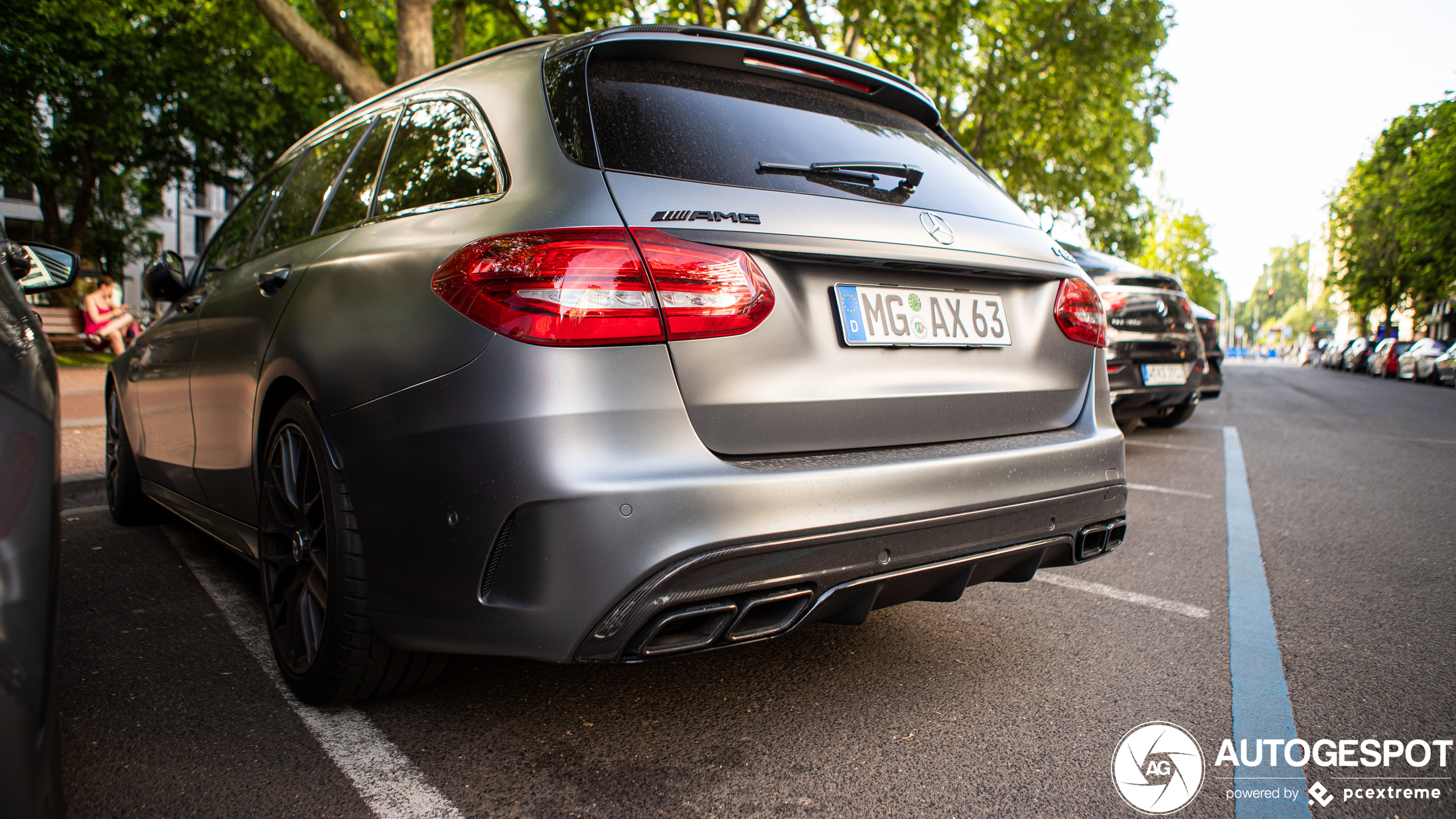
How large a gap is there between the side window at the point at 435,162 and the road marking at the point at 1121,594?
271cm

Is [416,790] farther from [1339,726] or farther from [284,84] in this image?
[284,84]

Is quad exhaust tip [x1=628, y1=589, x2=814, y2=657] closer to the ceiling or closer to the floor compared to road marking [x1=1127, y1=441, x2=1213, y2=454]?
closer to the ceiling

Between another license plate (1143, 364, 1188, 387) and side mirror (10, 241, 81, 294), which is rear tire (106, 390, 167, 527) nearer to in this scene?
side mirror (10, 241, 81, 294)

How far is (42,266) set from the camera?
102 inches

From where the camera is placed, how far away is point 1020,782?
208 centimetres

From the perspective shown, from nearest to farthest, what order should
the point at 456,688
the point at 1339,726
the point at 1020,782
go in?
the point at 1020,782 → the point at 1339,726 → the point at 456,688

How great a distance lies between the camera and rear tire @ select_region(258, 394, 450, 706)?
2.21 m

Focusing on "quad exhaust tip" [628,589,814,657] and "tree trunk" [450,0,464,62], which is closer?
"quad exhaust tip" [628,589,814,657]

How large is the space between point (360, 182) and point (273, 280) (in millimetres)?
386

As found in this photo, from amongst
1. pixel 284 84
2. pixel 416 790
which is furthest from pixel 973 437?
pixel 284 84

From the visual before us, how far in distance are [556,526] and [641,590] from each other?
0.20m

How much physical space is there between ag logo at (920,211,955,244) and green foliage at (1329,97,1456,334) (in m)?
40.1

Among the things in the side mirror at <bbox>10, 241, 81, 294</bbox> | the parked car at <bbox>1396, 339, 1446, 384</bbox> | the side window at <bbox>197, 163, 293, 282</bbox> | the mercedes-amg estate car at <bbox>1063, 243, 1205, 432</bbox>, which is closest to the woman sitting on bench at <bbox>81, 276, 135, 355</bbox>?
the side window at <bbox>197, 163, 293, 282</bbox>

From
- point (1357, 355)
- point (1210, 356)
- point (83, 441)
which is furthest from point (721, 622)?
point (1357, 355)
